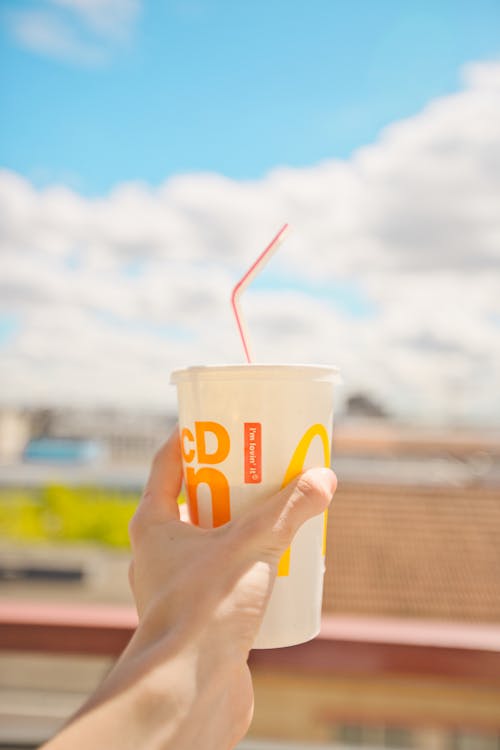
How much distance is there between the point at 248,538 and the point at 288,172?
177 feet

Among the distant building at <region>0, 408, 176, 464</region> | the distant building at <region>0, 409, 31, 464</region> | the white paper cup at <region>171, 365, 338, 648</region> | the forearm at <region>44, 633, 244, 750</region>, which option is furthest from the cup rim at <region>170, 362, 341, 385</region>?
the distant building at <region>0, 409, 31, 464</region>

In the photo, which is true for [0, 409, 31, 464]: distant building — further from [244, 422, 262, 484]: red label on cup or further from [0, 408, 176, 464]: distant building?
[244, 422, 262, 484]: red label on cup

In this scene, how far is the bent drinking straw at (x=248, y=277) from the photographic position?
2.12 ft

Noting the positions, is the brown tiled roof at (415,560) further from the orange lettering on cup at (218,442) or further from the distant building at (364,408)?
the distant building at (364,408)

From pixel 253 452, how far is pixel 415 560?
8.44m

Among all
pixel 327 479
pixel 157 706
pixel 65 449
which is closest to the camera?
pixel 157 706

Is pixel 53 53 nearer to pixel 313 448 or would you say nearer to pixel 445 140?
pixel 445 140

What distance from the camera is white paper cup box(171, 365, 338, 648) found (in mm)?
622

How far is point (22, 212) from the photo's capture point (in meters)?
53.0

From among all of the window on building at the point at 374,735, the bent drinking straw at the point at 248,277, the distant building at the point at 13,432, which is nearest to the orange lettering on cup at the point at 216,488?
the bent drinking straw at the point at 248,277

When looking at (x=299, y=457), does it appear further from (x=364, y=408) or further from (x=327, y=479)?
(x=364, y=408)

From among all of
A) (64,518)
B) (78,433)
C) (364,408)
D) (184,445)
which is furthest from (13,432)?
(184,445)

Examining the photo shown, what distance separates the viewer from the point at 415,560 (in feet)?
27.7

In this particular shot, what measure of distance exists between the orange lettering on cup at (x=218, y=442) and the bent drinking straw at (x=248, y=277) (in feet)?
0.29
